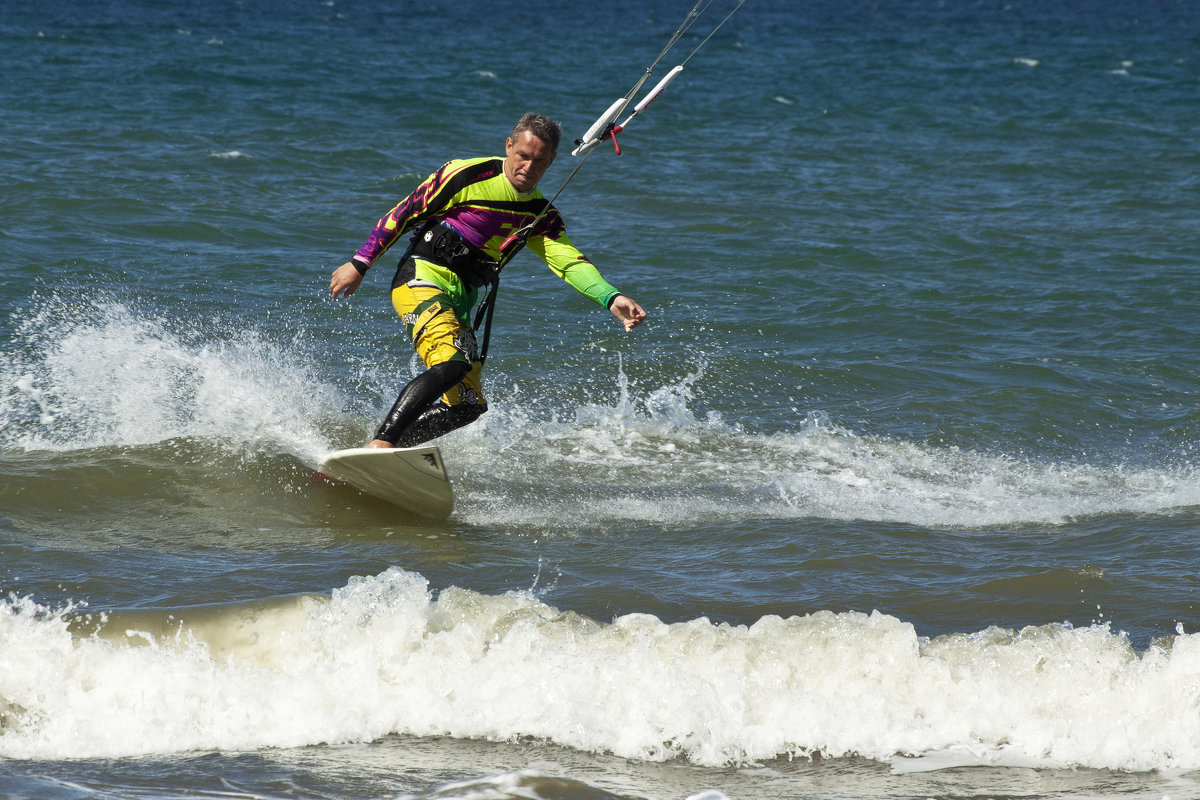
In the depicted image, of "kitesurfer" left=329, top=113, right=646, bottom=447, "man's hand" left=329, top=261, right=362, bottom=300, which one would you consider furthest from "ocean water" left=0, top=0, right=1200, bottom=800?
"man's hand" left=329, top=261, right=362, bottom=300

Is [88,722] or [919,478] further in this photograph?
[919,478]

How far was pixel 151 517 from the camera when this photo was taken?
605 centimetres

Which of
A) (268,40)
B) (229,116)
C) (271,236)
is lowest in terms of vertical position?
(271,236)

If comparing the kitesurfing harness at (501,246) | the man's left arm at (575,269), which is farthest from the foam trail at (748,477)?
the man's left arm at (575,269)

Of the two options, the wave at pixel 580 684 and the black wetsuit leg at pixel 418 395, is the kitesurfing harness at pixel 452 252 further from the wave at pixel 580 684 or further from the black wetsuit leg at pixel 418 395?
the wave at pixel 580 684

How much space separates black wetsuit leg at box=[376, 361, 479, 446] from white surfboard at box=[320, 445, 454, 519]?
0.11m

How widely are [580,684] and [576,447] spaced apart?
332 centimetres

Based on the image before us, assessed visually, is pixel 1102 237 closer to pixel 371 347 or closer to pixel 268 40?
pixel 371 347

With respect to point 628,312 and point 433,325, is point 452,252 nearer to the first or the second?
point 433,325

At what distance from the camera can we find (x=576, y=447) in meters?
7.52

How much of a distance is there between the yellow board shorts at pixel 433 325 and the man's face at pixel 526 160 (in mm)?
662

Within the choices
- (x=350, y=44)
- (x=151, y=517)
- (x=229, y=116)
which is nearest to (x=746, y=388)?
(x=151, y=517)

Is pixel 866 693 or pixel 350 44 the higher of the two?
pixel 350 44

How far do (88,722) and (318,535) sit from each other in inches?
74.6
